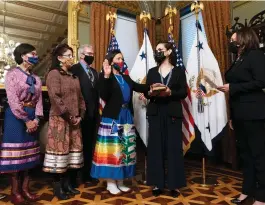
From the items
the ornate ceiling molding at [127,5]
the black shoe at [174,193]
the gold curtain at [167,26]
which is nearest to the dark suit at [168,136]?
the black shoe at [174,193]

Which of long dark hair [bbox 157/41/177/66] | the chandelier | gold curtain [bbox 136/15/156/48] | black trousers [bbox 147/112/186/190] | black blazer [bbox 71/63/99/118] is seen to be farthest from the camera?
gold curtain [bbox 136/15/156/48]

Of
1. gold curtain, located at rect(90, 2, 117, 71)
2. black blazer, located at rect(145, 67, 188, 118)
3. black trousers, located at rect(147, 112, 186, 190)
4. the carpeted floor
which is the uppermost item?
gold curtain, located at rect(90, 2, 117, 71)

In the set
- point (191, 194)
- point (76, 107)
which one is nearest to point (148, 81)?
point (76, 107)

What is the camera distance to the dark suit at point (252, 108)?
198 cm

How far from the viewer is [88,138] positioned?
2787 mm

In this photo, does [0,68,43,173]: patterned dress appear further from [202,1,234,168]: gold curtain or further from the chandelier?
[202,1,234,168]: gold curtain

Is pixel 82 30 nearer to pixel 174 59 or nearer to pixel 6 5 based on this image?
pixel 6 5

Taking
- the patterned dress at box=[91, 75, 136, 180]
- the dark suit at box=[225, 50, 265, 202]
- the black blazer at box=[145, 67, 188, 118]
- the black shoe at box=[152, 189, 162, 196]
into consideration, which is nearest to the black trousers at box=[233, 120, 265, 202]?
the dark suit at box=[225, 50, 265, 202]

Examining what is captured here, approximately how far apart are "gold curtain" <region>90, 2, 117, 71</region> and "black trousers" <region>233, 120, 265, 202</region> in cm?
258

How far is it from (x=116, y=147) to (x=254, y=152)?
3.86 ft

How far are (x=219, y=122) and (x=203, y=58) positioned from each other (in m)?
0.78

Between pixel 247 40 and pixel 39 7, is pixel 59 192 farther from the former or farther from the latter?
pixel 39 7

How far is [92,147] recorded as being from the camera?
2834 millimetres

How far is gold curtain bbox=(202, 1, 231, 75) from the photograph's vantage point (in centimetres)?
363
